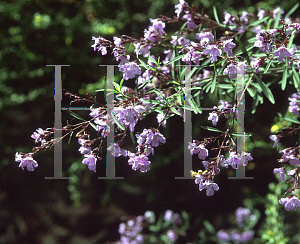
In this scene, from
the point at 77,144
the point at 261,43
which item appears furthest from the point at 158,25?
the point at 77,144

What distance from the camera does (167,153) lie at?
2.25 meters

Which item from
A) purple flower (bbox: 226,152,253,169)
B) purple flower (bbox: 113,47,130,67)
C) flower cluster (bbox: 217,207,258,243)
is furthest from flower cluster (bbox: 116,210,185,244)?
purple flower (bbox: 113,47,130,67)

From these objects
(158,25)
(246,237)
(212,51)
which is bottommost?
(246,237)

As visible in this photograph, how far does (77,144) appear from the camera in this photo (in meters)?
2.33

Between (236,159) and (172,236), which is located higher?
(236,159)

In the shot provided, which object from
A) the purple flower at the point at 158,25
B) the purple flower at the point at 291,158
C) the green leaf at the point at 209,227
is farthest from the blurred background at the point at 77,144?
the purple flower at the point at 291,158

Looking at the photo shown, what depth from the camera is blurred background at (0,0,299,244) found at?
7.27ft

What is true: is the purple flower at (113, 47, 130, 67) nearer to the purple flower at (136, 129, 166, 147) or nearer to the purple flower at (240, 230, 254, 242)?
the purple flower at (136, 129, 166, 147)

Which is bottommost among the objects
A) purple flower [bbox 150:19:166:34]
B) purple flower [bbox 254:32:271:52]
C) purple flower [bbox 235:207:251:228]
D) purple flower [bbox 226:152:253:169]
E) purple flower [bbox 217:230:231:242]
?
purple flower [bbox 217:230:231:242]

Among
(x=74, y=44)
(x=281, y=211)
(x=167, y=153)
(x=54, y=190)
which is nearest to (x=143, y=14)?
(x=74, y=44)

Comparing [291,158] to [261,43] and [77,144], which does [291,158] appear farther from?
[77,144]

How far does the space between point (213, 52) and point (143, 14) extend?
4.67 feet

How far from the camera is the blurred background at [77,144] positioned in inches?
87.2

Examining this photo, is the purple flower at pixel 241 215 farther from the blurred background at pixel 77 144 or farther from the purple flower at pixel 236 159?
the purple flower at pixel 236 159
